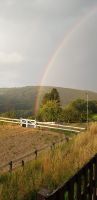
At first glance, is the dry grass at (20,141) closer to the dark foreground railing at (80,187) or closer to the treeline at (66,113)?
the dark foreground railing at (80,187)

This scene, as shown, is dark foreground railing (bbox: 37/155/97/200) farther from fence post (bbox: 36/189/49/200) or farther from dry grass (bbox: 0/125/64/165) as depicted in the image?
dry grass (bbox: 0/125/64/165)

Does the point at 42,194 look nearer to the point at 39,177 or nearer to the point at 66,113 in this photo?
the point at 39,177

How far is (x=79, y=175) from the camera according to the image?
397cm

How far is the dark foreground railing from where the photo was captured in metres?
3.11

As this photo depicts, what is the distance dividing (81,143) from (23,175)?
471 centimetres

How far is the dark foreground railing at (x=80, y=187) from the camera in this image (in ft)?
10.2

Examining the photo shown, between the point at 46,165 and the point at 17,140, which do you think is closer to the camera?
the point at 46,165

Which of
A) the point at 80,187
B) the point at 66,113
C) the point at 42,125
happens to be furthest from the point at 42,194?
the point at 66,113

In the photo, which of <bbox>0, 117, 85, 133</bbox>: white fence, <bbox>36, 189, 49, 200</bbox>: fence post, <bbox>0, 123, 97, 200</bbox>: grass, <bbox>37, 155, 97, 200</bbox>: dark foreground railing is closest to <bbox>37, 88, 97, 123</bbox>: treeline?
<bbox>0, 117, 85, 133</bbox>: white fence

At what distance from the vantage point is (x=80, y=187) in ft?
13.2

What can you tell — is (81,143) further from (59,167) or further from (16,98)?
(16,98)

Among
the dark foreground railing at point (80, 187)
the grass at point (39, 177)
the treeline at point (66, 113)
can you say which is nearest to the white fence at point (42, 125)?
the treeline at point (66, 113)

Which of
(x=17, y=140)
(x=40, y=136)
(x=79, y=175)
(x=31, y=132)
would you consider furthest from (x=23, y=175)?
(x=31, y=132)

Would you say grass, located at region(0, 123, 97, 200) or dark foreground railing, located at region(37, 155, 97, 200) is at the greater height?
dark foreground railing, located at region(37, 155, 97, 200)
